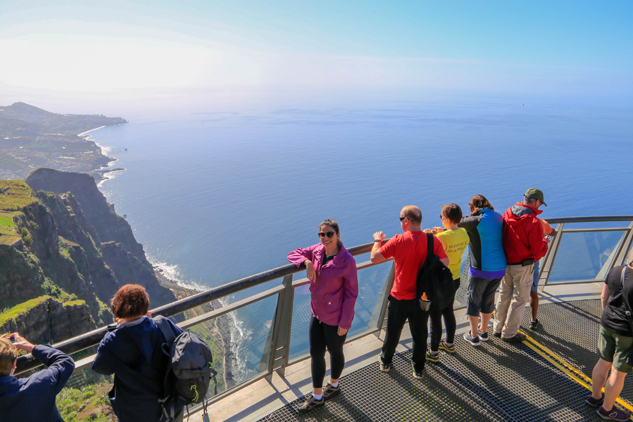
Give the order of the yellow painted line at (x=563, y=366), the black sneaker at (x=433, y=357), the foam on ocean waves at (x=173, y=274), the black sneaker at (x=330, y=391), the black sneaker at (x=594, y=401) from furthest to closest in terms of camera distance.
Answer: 1. the foam on ocean waves at (x=173, y=274)
2. the black sneaker at (x=433, y=357)
3. the yellow painted line at (x=563, y=366)
4. the black sneaker at (x=594, y=401)
5. the black sneaker at (x=330, y=391)

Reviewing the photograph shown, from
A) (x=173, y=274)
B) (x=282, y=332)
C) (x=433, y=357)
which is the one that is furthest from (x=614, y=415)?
(x=173, y=274)

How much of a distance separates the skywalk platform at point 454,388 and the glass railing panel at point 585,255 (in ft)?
5.63

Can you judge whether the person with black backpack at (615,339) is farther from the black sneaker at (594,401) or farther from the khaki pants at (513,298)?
the khaki pants at (513,298)

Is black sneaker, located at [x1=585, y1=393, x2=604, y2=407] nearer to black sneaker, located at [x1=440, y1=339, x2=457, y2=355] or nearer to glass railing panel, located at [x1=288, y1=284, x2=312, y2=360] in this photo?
black sneaker, located at [x1=440, y1=339, x2=457, y2=355]

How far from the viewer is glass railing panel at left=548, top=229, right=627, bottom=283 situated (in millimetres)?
5934

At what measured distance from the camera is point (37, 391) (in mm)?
1866

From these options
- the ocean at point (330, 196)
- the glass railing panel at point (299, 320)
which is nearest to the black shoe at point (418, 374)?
the glass railing panel at point (299, 320)

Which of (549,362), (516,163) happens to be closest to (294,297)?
(549,362)

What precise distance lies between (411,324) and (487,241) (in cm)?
138

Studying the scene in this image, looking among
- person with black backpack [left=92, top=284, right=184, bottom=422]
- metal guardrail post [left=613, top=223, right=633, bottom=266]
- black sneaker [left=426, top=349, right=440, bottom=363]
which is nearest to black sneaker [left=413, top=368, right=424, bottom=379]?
black sneaker [left=426, top=349, right=440, bottom=363]

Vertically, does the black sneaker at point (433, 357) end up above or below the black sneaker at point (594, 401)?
above

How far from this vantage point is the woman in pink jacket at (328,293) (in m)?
2.94

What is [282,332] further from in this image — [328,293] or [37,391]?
[37,391]

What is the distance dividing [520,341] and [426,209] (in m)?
139
